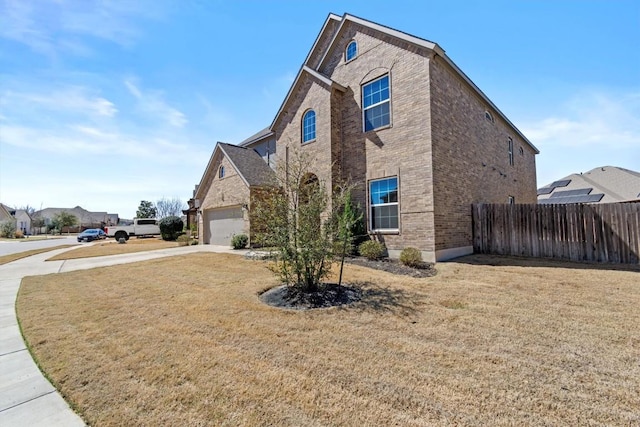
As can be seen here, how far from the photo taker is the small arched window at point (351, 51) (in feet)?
40.3

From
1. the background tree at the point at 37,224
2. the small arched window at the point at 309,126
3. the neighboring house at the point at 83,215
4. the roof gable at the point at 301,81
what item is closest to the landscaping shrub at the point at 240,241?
the small arched window at the point at 309,126

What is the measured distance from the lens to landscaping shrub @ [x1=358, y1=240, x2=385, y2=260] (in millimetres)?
10055

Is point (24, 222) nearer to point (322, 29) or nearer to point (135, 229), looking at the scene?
point (135, 229)

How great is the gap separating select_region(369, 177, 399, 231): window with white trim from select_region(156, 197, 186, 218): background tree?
6960 centimetres

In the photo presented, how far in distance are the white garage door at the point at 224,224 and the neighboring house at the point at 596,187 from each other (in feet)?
103

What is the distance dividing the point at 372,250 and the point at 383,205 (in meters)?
1.98

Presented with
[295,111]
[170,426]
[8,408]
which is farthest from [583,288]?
[295,111]

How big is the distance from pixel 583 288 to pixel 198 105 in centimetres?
1450

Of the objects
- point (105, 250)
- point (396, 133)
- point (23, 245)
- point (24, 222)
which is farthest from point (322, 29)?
point (24, 222)

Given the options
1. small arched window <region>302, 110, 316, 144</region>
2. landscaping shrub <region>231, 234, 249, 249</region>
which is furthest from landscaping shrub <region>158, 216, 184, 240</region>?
small arched window <region>302, 110, 316, 144</region>

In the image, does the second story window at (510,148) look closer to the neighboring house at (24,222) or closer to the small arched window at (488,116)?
the small arched window at (488,116)

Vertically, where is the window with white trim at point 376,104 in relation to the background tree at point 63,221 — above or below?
above

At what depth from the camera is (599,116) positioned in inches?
507

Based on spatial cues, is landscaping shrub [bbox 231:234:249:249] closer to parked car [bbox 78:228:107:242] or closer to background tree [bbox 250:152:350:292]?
background tree [bbox 250:152:350:292]
